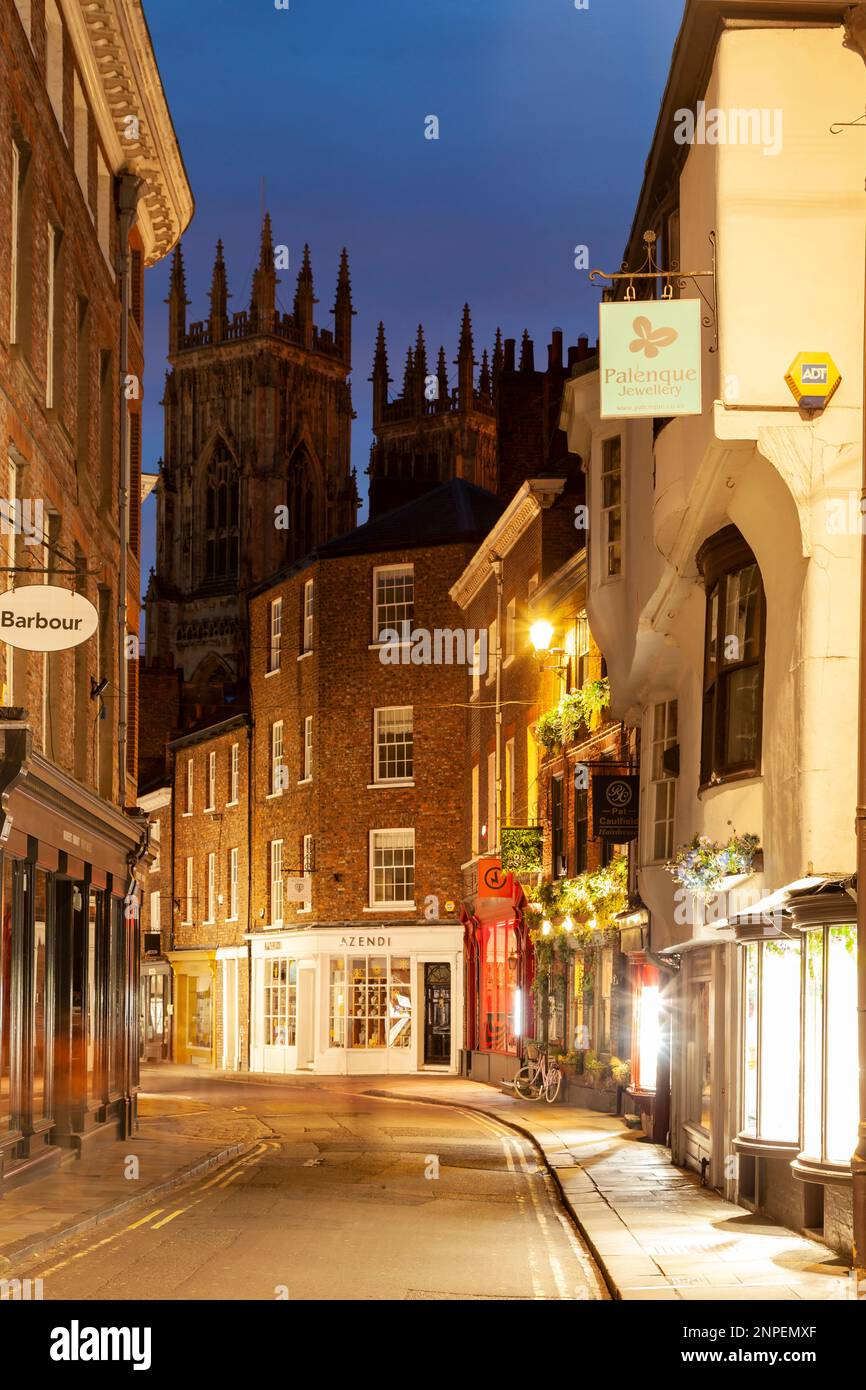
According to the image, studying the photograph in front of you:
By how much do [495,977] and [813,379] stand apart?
28.9 meters

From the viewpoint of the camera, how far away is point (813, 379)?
1438cm

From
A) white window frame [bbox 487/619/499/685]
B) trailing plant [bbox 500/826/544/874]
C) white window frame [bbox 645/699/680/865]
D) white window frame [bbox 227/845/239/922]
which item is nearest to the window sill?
white window frame [bbox 487/619/499/685]

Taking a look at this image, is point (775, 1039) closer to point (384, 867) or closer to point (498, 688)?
point (498, 688)

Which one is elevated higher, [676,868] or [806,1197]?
[676,868]

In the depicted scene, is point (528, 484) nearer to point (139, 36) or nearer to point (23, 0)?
point (139, 36)

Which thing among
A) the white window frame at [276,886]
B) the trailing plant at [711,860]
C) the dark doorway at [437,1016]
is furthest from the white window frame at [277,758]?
the trailing plant at [711,860]

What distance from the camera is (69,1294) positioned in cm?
1173

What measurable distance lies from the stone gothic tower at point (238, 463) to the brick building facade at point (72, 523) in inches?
3476

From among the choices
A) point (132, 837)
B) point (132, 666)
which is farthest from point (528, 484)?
point (132, 837)

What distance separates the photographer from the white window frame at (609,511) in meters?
23.5

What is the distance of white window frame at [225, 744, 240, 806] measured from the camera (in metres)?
53.6

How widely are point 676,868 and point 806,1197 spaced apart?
407 centimetres
